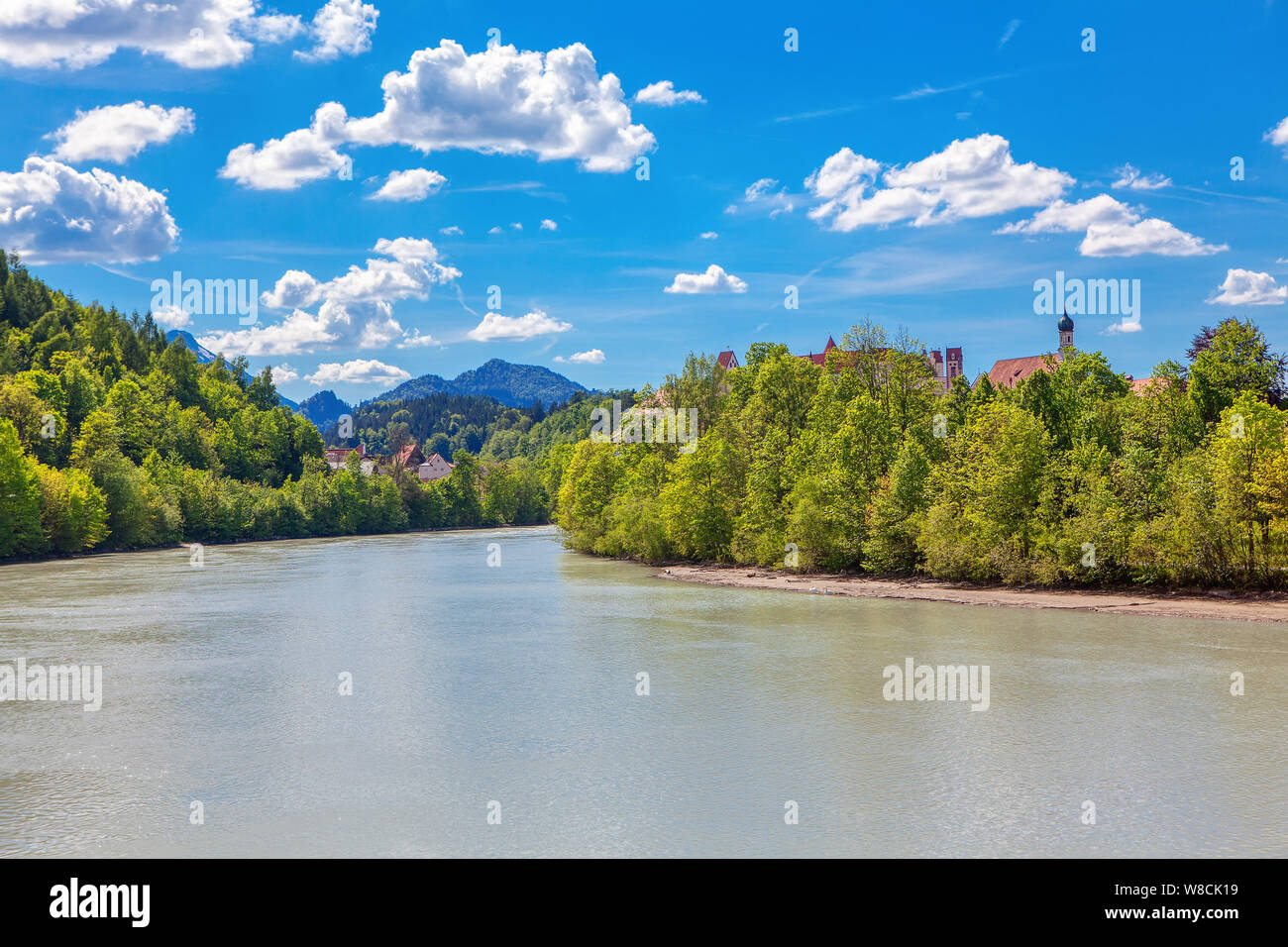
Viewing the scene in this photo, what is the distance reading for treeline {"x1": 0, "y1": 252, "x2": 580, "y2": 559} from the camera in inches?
3775

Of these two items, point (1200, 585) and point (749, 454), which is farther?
point (749, 454)

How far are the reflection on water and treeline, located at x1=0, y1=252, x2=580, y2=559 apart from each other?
59722 millimetres

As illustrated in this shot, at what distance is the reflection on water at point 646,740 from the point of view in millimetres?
15555

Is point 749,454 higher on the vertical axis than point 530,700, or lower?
higher

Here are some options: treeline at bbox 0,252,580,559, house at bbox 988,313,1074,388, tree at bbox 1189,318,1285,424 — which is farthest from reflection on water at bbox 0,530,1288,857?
house at bbox 988,313,1074,388

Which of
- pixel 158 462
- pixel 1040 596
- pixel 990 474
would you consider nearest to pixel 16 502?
pixel 158 462

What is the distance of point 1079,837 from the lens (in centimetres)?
1514

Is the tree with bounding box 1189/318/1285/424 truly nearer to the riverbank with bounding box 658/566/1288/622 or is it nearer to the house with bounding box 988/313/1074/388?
the riverbank with bounding box 658/566/1288/622

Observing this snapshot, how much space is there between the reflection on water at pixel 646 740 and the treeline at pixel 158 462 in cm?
5972
